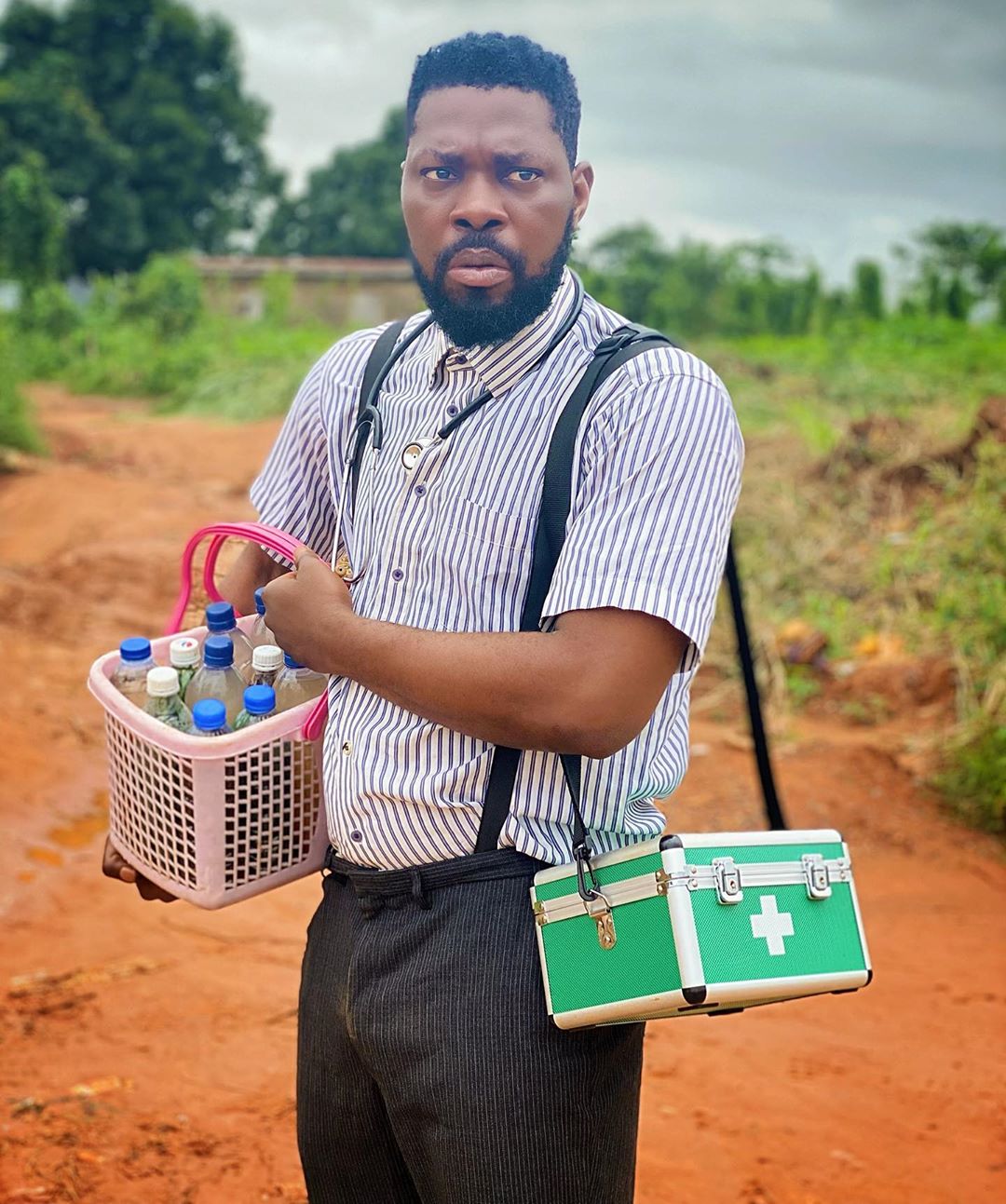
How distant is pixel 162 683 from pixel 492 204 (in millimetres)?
766

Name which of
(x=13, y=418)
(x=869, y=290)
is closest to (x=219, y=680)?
(x=13, y=418)

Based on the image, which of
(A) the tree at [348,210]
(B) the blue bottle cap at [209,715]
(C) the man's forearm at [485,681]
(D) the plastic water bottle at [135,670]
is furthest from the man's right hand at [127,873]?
(A) the tree at [348,210]

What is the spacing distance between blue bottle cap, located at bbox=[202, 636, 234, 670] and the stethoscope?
0.61 feet

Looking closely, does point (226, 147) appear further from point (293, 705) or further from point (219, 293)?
point (293, 705)

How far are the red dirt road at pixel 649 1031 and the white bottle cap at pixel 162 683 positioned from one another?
839mm

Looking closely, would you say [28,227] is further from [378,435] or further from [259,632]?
[378,435]

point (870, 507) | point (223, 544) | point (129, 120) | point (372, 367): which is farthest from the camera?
point (129, 120)

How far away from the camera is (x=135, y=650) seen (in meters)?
1.79

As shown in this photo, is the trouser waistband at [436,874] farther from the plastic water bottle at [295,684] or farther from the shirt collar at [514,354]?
the shirt collar at [514,354]

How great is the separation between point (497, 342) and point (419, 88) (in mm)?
359

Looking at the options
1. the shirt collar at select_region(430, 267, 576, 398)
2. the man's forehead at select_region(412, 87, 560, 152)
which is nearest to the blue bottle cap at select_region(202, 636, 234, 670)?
the shirt collar at select_region(430, 267, 576, 398)

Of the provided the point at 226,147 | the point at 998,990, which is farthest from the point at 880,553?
the point at 226,147

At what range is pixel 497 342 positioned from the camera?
1611 millimetres

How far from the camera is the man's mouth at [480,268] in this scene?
1.60 meters
